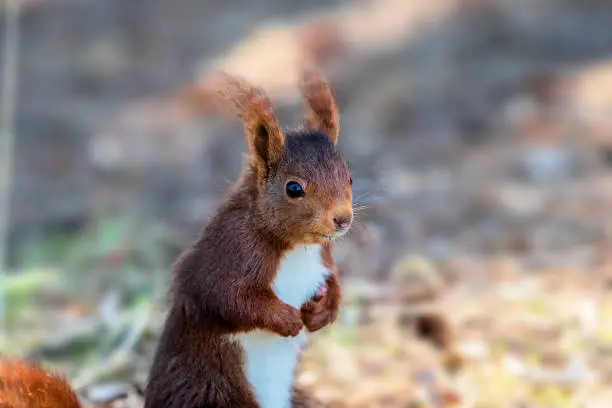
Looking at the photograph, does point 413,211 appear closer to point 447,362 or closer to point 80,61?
point 447,362

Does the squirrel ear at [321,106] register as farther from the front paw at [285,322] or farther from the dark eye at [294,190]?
the front paw at [285,322]

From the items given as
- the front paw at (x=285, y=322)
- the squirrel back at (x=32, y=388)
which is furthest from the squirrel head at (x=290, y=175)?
the squirrel back at (x=32, y=388)

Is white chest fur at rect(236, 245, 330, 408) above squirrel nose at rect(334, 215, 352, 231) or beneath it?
beneath

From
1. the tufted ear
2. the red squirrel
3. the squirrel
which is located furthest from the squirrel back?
the tufted ear

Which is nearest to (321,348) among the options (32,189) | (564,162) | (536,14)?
(564,162)

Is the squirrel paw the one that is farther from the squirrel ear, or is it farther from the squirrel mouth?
the squirrel ear

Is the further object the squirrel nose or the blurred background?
the blurred background

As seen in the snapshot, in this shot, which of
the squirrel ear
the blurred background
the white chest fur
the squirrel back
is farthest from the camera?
the blurred background

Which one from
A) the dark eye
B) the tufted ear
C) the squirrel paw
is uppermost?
the tufted ear
